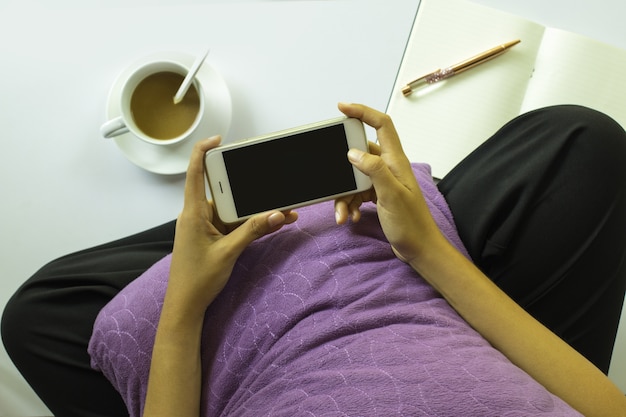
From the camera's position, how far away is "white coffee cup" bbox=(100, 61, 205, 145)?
1.73 feet

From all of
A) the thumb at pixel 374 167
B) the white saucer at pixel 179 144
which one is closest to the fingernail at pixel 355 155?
the thumb at pixel 374 167

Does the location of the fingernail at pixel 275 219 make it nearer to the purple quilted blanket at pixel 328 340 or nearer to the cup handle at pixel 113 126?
the purple quilted blanket at pixel 328 340

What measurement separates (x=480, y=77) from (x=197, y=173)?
377mm

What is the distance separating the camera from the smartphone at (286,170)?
1.41 ft

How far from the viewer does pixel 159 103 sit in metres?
0.55

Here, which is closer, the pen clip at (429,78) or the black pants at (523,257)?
the black pants at (523,257)

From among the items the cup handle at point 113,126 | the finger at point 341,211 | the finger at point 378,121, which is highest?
the finger at point 378,121

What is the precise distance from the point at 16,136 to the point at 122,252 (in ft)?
0.67

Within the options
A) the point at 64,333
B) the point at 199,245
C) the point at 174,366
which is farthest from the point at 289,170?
the point at 64,333

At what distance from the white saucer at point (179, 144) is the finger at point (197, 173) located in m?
0.14

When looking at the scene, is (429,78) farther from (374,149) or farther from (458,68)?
(374,149)

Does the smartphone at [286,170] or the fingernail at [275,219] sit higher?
the smartphone at [286,170]

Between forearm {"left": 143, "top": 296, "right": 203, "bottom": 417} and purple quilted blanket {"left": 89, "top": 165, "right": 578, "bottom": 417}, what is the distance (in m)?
0.02

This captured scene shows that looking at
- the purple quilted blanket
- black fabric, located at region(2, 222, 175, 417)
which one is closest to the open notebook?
the purple quilted blanket
